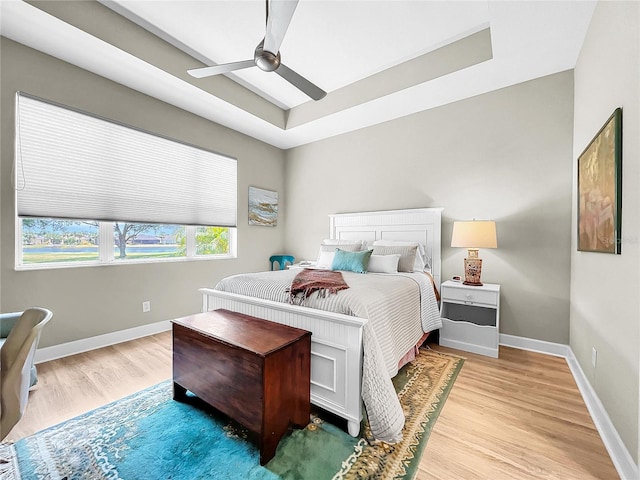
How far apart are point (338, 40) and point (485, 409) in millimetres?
3282

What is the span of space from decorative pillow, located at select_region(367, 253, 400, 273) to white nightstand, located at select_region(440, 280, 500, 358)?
1.82ft

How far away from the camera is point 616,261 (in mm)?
1518

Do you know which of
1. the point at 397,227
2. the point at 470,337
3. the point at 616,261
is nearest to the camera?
the point at 616,261

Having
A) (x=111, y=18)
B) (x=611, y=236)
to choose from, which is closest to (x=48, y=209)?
(x=111, y=18)

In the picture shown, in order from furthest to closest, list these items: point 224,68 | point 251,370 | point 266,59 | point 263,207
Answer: point 263,207
point 224,68
point 266,59
point 251,370

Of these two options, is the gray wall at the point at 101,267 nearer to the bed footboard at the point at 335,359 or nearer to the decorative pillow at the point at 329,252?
the decorative pillow at the point at 329,252

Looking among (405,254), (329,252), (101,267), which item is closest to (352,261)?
(329,252)

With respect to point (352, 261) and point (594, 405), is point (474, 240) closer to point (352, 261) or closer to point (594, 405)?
point (352, 261)

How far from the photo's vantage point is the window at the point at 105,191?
240cm

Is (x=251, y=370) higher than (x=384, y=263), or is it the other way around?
(x=384, y=263)

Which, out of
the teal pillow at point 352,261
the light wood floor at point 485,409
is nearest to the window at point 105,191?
the light wood floor at point 485,409

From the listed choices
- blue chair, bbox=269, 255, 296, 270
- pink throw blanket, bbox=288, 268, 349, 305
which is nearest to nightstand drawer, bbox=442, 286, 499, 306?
pink throw blanket, bbox=288, 268, 349, 305

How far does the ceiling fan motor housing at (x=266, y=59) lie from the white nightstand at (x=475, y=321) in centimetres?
253

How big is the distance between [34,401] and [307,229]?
11.5ft
